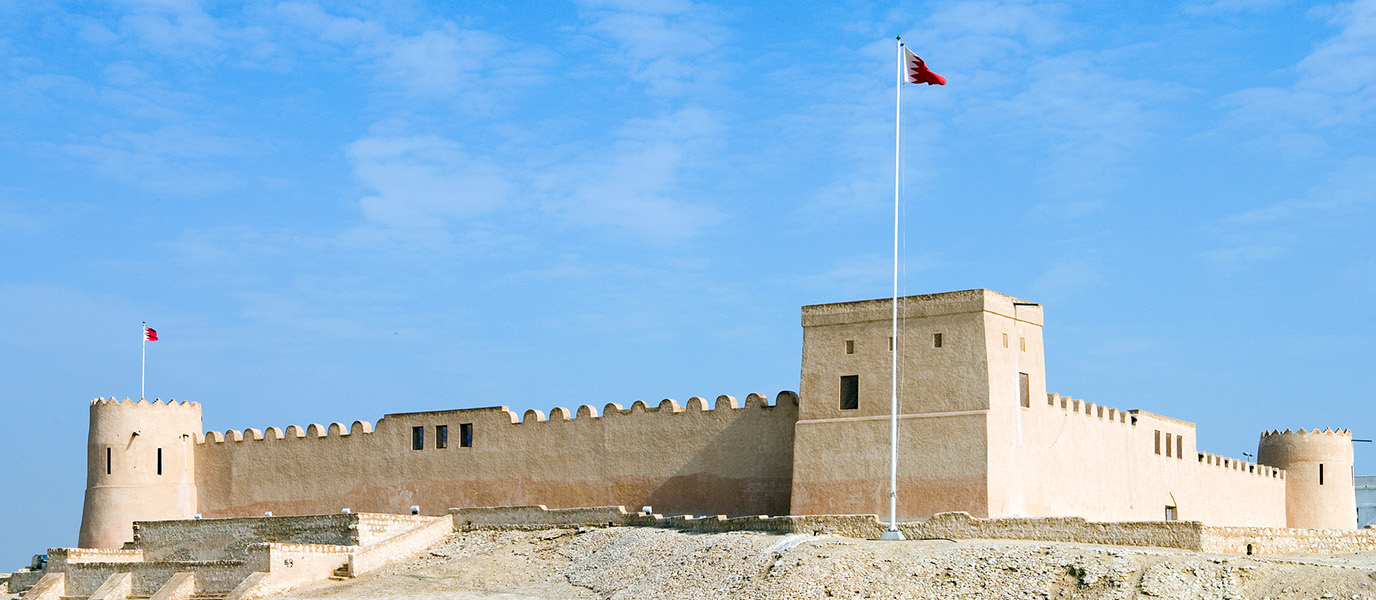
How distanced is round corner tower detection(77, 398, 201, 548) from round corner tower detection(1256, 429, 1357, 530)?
1065 inches

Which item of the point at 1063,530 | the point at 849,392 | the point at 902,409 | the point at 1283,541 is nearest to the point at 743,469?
the point at 849,392

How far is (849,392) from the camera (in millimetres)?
30219

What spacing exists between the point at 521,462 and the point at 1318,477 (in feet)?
69.0

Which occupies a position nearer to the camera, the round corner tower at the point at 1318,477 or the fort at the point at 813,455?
the fort at the point at 813,455

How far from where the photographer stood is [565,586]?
2741 centimetres

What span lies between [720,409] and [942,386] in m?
4.96

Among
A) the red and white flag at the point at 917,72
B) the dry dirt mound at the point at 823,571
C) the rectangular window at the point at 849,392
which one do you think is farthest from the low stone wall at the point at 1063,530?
the red and white flag at the point at 917,72

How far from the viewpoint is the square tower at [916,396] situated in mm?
28719

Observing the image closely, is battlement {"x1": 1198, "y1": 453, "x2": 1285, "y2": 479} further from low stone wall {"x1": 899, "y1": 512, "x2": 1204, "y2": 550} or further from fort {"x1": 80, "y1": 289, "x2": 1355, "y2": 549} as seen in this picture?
low stone wall {"x1": 899, "y1": 512, "x2": 1204, "y2": 550}

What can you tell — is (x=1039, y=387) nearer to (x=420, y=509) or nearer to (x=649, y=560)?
(x=649, y=560)

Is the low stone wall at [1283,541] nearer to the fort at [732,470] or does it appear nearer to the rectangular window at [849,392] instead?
the fort at [732,470]

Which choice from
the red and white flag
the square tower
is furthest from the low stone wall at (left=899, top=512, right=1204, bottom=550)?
the red and white flag

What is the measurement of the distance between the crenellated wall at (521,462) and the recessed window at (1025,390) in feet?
13.9

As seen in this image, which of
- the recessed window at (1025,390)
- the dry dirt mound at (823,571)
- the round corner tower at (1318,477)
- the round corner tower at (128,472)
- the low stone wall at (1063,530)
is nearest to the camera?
the dry dirt mound at (823,571)
